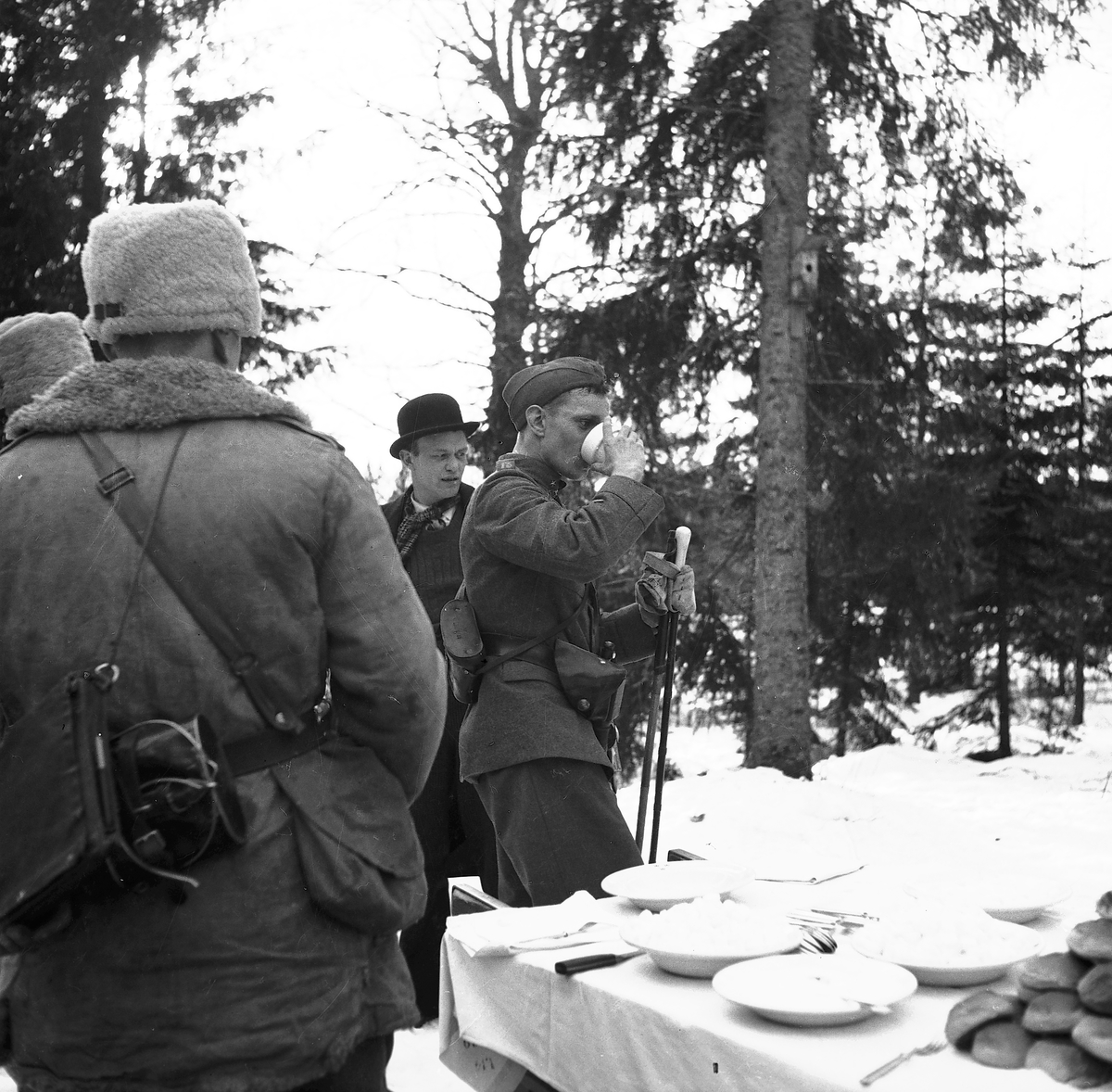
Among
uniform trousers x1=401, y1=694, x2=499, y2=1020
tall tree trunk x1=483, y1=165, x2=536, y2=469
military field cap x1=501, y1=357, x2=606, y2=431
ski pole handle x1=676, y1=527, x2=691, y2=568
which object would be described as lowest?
uniform trousers x1=401, y1=694, x2=499, y2=1020

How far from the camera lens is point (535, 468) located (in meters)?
3.48

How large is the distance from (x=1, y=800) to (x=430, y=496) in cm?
323

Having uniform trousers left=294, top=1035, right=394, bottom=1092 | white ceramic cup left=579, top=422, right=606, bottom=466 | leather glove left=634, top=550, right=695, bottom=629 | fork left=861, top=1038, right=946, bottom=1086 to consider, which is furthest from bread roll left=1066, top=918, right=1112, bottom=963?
leather glove left=634, top=550, right=695, bottom=629

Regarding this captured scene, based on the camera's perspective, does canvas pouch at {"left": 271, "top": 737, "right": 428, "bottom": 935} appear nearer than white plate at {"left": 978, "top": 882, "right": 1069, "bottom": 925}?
Yes

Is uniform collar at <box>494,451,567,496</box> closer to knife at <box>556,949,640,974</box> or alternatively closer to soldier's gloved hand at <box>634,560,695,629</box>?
soldier's gloved hand at <box>634,560,695,629</box>

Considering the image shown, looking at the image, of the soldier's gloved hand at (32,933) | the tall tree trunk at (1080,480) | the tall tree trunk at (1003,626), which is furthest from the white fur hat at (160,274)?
the tall tree trunk at (1080,480)

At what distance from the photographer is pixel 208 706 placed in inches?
71.3

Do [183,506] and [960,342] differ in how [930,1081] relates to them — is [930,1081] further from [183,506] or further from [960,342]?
[960,342]

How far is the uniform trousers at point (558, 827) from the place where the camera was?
121 inches

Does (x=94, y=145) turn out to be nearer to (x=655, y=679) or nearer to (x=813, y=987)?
(x=655, y=679)

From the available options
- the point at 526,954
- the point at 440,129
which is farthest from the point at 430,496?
the point at 440,129

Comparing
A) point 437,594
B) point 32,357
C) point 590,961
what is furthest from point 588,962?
point 437,594

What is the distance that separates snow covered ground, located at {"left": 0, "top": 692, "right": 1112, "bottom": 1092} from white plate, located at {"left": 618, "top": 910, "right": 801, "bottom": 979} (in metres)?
1.96

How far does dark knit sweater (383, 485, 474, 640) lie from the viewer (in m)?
4.63
